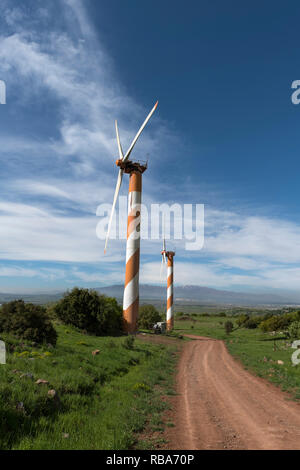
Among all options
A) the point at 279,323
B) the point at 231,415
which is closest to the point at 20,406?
the point at 231,415

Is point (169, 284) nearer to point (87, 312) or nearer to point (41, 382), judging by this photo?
point (87, 312)

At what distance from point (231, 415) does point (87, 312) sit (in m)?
27.2

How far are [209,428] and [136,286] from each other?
1162 inches

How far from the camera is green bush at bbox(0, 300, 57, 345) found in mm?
18844

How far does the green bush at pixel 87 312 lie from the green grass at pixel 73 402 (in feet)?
58.0

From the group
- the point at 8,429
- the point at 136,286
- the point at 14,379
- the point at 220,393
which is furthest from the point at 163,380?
the point at 136,286

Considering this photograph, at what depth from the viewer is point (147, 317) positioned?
62125 mm

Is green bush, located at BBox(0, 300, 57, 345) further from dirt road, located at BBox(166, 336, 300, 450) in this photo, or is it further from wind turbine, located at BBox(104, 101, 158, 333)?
wind turbine, located at BBox(104, 101, 158, 333)

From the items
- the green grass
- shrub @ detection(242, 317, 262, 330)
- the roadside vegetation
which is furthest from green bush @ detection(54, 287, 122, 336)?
shrub @ detection(242, 317, 262, 330)

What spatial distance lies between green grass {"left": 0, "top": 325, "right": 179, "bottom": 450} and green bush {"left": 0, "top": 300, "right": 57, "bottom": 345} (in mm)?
1958

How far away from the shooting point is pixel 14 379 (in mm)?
10758

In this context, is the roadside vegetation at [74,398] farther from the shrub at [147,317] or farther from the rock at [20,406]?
the shrub at [147,317]
